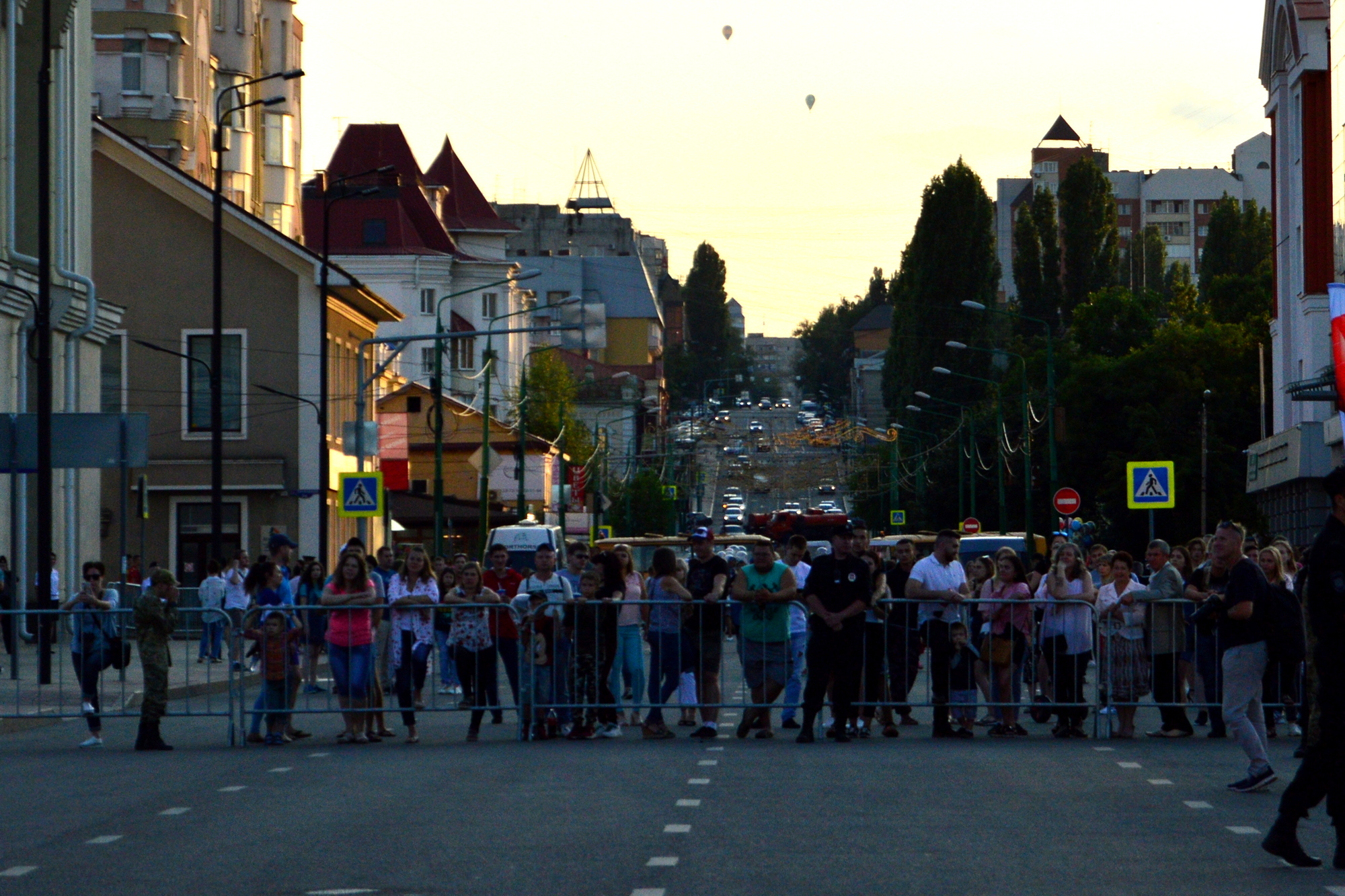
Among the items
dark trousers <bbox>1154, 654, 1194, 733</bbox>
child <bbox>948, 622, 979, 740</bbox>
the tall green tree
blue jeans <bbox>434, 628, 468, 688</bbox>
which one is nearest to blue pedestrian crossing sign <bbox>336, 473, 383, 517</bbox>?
blue jeans <bbox>434, 628, 468, 688</bbox>

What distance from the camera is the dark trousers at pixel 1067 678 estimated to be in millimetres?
17391

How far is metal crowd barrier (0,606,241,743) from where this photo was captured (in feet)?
58.2

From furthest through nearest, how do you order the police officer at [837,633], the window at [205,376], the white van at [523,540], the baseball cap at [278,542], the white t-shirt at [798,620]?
the window at [205,376] < the white van at [523,540] < the baseball cap at [278,542] < the white t-shirt at [798,620] < the police officer at [837,633]

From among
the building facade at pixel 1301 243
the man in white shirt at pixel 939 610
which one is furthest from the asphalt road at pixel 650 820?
the building facade at pixel 1301 243

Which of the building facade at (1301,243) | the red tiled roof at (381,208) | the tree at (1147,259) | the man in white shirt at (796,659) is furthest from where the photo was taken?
the tree at (1147,259)

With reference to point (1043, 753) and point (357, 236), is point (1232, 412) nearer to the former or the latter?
point (357, 236)

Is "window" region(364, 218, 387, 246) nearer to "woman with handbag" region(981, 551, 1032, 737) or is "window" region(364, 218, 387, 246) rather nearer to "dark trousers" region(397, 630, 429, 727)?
"dark trousers" region(397, 630, 429, 727)

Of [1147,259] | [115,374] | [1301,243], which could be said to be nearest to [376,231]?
[115,374]

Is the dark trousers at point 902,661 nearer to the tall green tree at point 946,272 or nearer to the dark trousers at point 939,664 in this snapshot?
the dark trousers at point 939,664

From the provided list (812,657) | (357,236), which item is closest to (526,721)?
(812,657)

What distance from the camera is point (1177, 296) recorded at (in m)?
97.8

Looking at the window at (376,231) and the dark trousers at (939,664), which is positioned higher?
the window at (376,231)

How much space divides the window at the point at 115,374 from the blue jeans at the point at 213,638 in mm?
33753

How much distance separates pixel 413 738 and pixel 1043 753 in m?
5.21
